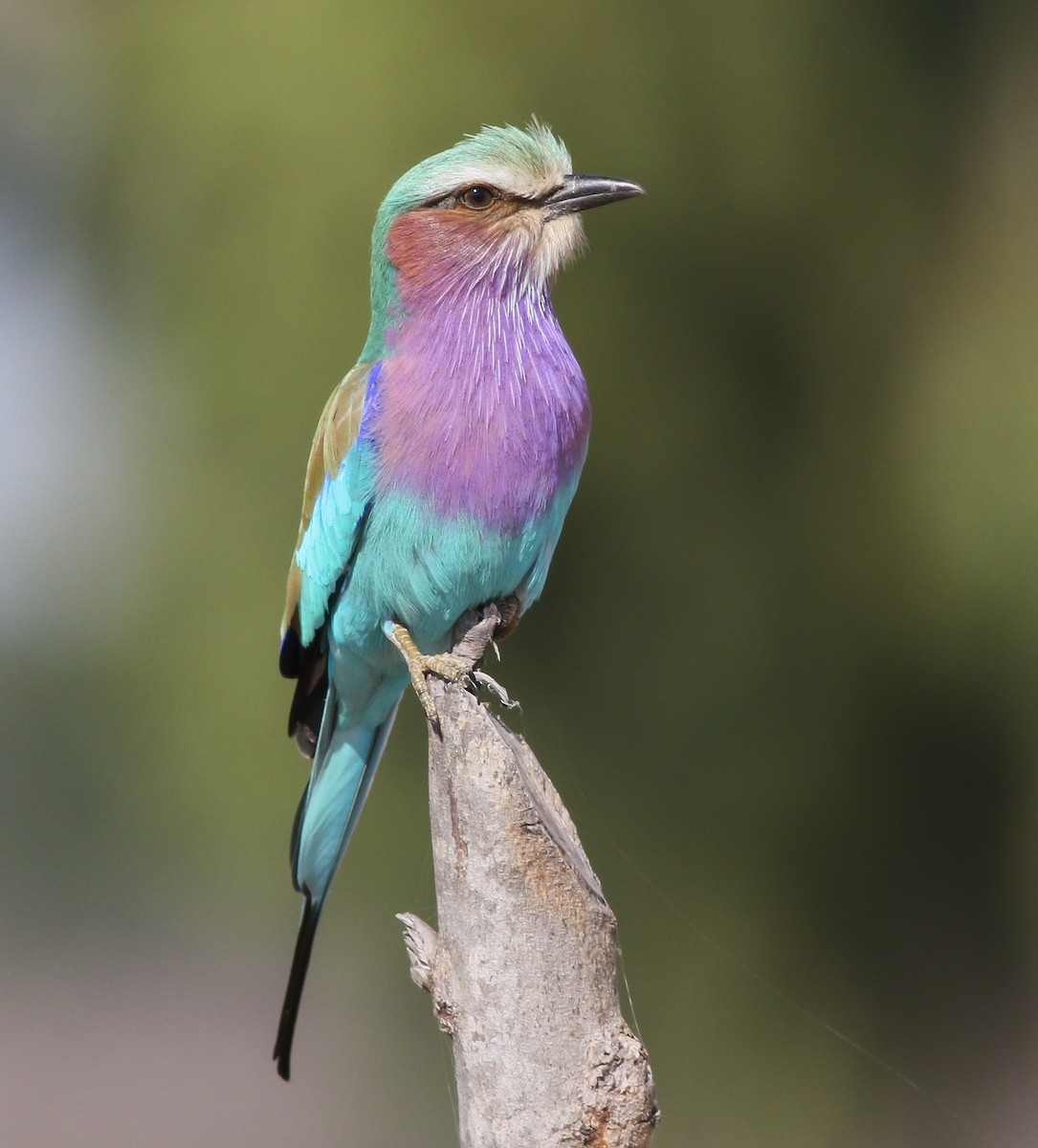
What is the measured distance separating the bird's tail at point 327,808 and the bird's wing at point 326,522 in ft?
0.33

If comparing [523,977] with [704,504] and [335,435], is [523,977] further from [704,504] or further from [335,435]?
[704,504]

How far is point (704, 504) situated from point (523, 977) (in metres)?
2.40

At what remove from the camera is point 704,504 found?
149 inches

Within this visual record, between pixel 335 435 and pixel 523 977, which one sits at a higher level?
pixel 335 435

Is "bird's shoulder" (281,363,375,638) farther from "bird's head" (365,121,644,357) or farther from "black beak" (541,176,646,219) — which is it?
"black beak" (541,176,646,219)

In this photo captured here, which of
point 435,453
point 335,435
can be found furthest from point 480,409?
point 335,435

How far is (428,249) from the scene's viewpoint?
2318 millimetres

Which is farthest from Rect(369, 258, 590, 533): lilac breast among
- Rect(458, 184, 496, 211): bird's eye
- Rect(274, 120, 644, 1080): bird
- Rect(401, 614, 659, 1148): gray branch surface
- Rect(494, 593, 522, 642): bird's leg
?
Rect(401, 614, 659, 1148): gray branch surface

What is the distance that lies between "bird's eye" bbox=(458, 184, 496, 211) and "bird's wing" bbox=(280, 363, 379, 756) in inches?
14.0

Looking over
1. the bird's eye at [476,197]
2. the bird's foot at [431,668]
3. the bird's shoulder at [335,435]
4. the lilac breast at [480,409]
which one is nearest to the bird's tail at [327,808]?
the bird's shoulder at [335,435]

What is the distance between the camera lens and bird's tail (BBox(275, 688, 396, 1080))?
95.5 inches

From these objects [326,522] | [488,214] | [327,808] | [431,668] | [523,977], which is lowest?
[327,808]

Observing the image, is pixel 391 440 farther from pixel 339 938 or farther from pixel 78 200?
pixel 78 200

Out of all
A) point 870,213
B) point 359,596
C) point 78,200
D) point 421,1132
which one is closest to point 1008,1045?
point 421,1132
